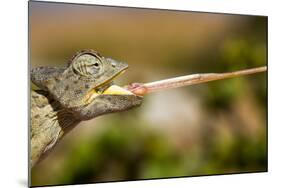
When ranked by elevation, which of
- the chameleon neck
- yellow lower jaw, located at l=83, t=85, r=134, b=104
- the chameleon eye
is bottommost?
the chameleon neck

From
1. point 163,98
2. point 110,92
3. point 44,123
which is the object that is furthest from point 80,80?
point 163,98

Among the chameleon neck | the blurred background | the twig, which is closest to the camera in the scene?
the chameleon neck

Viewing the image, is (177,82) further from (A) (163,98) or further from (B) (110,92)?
(B) (110,92)

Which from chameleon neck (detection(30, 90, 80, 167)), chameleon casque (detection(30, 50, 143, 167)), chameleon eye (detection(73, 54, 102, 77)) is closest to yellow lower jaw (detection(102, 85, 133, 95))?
chameleon casque (detection(30, 50, 143, 167))

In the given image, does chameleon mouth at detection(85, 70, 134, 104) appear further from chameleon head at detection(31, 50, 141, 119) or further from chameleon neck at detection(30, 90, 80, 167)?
chameleon neck at detection(30, 90, 80, 167)

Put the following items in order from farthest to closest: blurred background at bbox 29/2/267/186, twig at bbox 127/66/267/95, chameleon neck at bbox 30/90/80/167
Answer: twig at bbox 127/66/267/95 < blurred background at bbox 29/2/267/186 < chameleon neck at bbox 30/90/80/167

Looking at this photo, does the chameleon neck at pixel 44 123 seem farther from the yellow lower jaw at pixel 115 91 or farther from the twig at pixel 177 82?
the twig at pixel 177 82

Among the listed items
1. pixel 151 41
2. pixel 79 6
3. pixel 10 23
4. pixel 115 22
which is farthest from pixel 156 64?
pixel 10 23

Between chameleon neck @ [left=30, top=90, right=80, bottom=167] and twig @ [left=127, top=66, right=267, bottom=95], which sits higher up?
twig @ [left=127, top=66, right=267, bottom=95]
